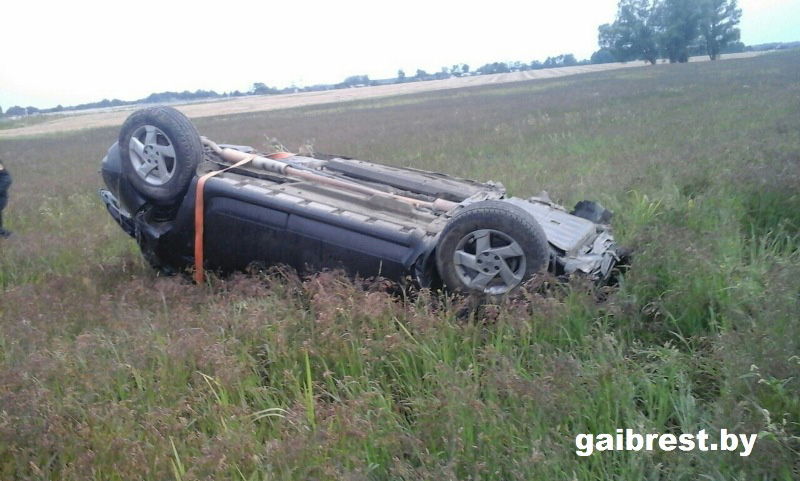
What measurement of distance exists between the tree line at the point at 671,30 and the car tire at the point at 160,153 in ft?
252

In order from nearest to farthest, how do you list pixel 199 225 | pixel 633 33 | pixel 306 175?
pixel 199 225 < pixel 306 175 < pixel 633 33

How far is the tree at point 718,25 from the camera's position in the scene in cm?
7106

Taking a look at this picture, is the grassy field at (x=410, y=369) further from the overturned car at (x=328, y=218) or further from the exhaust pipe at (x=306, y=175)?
the exhaust pipe at (x=306, y=175)

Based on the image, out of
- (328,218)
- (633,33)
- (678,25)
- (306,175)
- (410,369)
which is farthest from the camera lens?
(633,33)

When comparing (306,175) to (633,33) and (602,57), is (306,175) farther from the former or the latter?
(602,57)

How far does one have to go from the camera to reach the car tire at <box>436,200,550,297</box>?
3605 mm

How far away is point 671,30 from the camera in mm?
71500

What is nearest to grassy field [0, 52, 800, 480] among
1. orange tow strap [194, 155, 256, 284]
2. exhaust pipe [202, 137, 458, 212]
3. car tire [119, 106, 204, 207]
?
orange tow strap [194, 155, 256, 284]

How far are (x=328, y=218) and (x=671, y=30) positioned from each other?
77339 mm

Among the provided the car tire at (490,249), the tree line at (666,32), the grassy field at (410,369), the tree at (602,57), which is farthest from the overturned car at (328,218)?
the tree at (602,57)

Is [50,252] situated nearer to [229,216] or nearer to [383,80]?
[229,216]

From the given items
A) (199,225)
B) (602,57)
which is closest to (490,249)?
(199,225)

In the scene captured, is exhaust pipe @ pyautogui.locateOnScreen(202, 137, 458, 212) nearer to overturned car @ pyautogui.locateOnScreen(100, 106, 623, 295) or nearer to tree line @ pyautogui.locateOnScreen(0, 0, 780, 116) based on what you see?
overturned car @ pyautogui.locateOnScreen(100, 106, 623, 295)

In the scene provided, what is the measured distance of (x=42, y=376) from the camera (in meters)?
3.12
